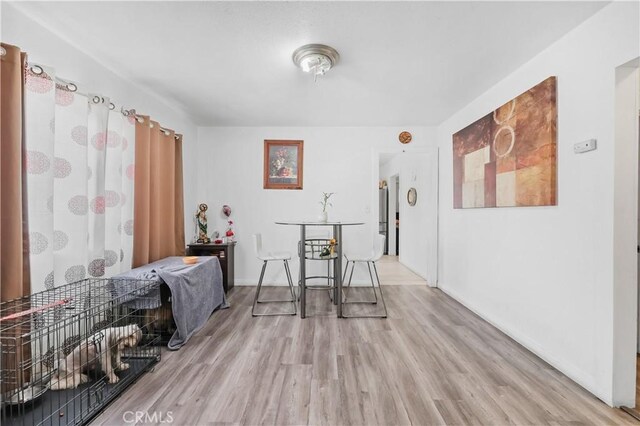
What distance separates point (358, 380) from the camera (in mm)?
1831

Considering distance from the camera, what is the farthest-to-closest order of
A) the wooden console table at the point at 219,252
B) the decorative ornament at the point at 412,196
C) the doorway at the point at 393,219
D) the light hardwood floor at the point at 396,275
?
1. the doorway at the point at 393,219
2. the decorative ornament at the point at 412,196
3. the light hardwood floor at the point at 396,275
4. the wooden console table at the point at 219,252

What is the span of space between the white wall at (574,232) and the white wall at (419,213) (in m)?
1.39

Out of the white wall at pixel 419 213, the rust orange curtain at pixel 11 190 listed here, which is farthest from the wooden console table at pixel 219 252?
the white wall at pixel 419 213

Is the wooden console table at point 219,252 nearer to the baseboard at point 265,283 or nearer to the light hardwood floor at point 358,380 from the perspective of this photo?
the baseboard at point 265,283

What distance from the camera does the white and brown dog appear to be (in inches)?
65.4

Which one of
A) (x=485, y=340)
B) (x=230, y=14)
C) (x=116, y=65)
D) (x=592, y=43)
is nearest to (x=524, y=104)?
(x=592, y=43)

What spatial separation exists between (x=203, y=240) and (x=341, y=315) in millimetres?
2175

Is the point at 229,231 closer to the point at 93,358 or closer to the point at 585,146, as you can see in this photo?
the point at 93,358

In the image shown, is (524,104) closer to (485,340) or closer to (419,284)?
(485,340)

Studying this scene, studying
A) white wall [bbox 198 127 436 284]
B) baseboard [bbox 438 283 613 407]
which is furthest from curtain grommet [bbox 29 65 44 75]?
baseboard [bbox 438 283 613 407]

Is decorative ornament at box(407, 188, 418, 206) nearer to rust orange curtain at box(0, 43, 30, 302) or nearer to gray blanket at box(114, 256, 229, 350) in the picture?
gray blanket at box(114, 256, 229, 350)

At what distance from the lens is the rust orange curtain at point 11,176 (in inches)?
61.4


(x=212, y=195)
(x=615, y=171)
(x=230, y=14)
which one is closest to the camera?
(x=615, y=171)

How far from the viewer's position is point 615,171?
1.60 metres
